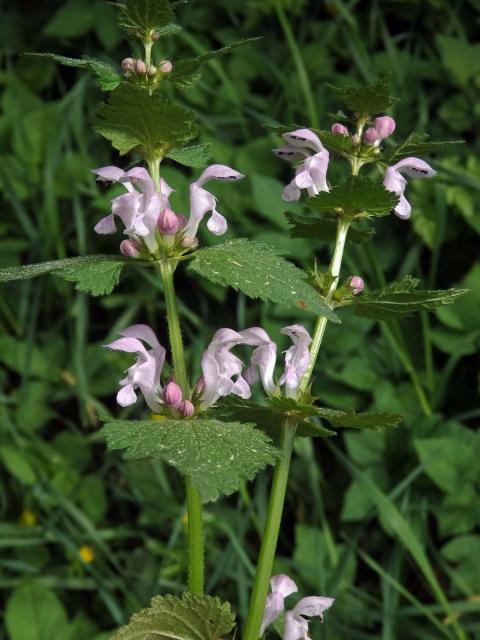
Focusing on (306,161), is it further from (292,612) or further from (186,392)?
(292,612)

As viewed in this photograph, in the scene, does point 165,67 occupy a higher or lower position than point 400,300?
higher

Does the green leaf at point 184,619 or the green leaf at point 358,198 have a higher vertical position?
the green leaf at point 358,198

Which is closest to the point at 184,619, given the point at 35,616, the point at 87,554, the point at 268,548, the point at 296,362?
the point at 268,548

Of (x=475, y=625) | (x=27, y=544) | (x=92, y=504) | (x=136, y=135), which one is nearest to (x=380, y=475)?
(x=475, y=625)

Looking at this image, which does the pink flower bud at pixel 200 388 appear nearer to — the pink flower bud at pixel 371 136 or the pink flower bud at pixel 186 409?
the pink flower bud at pixel 186 409

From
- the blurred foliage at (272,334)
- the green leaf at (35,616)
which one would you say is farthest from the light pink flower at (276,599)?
the green leaf at (35,616)

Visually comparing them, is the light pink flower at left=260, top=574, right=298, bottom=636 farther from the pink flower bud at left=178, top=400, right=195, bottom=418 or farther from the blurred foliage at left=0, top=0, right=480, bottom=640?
the blurred foliage at left=0, top=0, right=480, bottom=640

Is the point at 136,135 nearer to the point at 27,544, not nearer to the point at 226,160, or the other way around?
the point at 226,160
